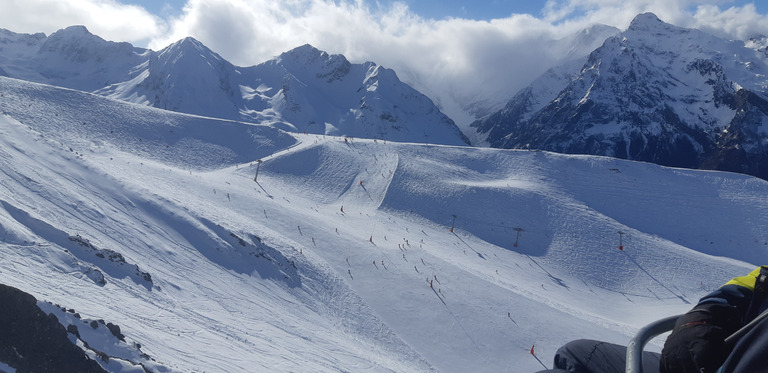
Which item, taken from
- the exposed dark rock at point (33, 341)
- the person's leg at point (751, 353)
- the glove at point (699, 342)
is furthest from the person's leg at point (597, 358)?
the exposed dark rock at point (33, 341)

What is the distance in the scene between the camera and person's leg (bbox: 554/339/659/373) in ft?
12.8

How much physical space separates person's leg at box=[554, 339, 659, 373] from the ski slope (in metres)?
9.33

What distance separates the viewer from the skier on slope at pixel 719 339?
109 inches

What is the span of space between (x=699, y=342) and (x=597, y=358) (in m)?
0.98

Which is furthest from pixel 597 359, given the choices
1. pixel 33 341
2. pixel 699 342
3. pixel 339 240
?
pixel 339 240

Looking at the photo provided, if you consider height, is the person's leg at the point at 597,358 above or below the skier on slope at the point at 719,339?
below

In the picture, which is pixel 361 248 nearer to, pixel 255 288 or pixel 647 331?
pixel 255 288

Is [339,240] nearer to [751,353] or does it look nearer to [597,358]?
[597,358]

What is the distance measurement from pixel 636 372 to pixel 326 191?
55387 mm

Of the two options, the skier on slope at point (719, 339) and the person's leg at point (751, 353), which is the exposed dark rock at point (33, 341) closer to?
the skier on slope at point (719, 339)

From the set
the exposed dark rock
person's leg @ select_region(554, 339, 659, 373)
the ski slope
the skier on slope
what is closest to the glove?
the skier on slope

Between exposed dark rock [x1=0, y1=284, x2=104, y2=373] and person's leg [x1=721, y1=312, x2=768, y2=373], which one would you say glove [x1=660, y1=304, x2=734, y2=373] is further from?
exposed dark rock [x1=0, y1=284, x2=104, y2=373]

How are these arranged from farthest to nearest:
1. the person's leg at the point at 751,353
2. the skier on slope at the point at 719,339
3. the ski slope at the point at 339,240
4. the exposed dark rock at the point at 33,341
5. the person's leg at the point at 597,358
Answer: the ski slope at the point at 339,240, the exposed dark rock at the point at 33,341, the person's leg at the point at 597,358, the skier on slope at the point at 719,339, the person's leg at the point at 751,353

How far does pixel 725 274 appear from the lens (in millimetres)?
48312
